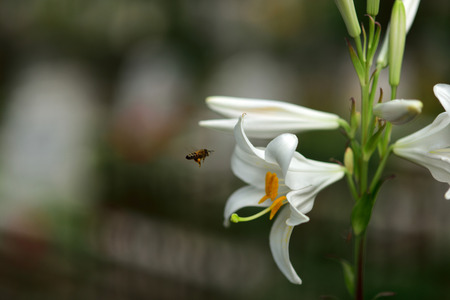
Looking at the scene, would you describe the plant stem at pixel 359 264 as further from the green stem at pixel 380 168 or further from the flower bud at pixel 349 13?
the flower bud at pixel 349 13

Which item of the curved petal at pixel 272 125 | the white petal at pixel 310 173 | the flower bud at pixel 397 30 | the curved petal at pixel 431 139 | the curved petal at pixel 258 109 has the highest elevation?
the flower bud at pixel 397 30

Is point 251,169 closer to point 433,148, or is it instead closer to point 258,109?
point 258,109

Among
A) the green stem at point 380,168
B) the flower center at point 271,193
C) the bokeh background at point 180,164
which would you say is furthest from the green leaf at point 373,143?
the bokeh background at point 180,164

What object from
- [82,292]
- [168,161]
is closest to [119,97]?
[168,161]

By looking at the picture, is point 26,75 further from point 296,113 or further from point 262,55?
point 296,113

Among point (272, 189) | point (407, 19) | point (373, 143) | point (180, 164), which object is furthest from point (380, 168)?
point (180, 164)
